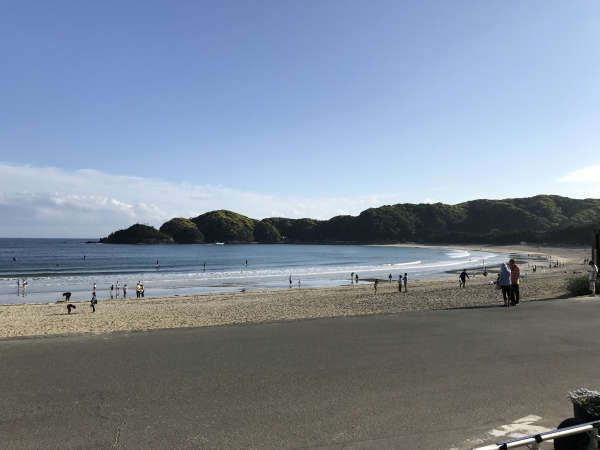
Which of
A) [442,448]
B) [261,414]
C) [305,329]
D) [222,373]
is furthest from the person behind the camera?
[305,329]

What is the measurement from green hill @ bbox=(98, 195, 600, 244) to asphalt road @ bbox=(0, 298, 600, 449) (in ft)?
452

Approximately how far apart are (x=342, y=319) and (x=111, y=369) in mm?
5465

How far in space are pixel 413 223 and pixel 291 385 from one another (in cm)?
16926

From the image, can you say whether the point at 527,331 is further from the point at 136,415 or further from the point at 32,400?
the point at 32,400

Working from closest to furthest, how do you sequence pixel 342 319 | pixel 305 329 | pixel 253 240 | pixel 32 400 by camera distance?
pixel 32 400 < pixel 305 329 < pixel 342 319 < pixel 253 240

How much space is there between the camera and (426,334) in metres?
8.07

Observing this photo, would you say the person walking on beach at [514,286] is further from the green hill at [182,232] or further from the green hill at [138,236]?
the green hill at [182,232]

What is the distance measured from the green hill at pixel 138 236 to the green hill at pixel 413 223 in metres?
8.96

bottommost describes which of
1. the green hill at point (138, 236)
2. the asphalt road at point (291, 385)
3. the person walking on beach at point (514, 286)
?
the asphalt road at point (291, 385)

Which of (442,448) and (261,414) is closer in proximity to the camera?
(442,448)

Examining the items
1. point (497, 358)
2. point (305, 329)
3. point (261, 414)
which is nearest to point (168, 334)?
point (305, 329)

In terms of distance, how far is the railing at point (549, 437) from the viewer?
8.24 ft

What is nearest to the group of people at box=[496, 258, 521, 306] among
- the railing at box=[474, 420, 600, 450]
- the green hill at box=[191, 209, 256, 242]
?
the railing at box=[474, 420, 600, 450]

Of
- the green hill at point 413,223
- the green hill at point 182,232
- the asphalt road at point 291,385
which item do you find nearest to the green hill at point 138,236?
the green hill at point 182,232
